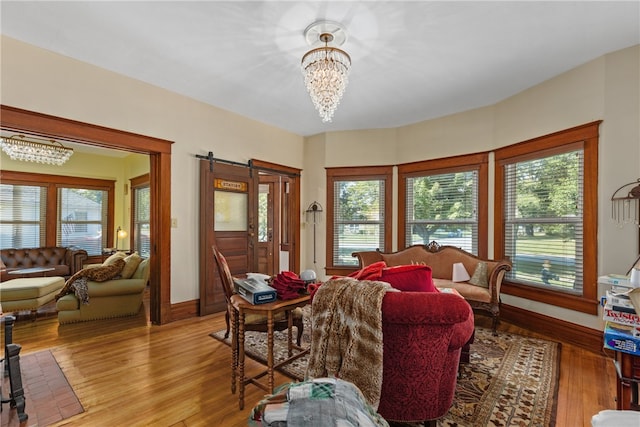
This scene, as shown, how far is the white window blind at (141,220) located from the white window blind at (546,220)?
641 cm

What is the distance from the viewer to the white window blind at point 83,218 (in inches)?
255

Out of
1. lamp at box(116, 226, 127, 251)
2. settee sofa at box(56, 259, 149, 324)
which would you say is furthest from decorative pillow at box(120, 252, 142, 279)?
lamp at box(116, 226, 127, 251)

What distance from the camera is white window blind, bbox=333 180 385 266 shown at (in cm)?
534

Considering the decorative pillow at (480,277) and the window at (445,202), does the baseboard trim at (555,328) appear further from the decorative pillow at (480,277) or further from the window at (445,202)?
the window at (445,202)

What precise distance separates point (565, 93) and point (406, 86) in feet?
5.77

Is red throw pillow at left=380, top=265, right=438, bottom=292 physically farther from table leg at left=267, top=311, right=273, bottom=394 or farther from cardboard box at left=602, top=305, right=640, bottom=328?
cardboard box at left=602, top=305, right=640, bottom=328

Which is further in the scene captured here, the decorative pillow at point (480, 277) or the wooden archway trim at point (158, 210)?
the decorative pillow at point (480, 277)

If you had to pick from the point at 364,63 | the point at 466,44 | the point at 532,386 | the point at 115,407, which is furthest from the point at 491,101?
the point at 115,407

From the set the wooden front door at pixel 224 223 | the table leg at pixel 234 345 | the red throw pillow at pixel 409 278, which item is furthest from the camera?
the wooden front door at pixel 224 223

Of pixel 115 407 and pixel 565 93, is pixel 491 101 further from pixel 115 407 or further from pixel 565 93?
pixel 115 407

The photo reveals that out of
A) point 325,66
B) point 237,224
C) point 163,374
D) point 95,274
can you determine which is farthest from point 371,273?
point 95,274

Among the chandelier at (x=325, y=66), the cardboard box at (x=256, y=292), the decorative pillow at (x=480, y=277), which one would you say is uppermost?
the chandelier at (x=325, y=66)

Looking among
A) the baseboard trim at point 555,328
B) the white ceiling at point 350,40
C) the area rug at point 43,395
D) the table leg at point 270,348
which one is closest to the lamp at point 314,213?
the white ceiling at point 350,40

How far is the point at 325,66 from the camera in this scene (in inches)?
102
